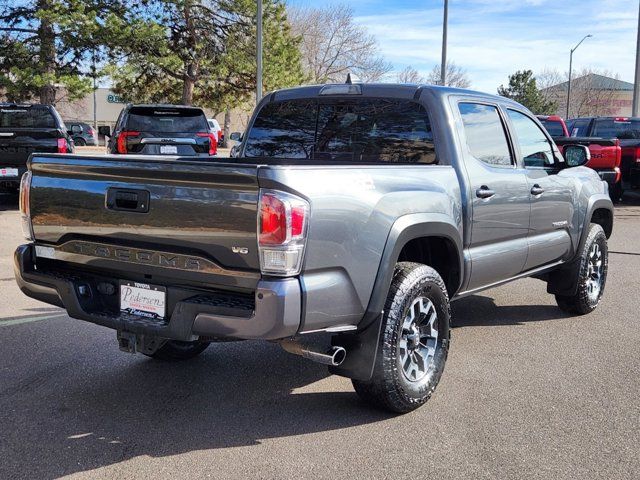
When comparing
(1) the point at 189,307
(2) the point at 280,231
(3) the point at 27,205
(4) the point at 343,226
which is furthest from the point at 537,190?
(3) the point at 27,205

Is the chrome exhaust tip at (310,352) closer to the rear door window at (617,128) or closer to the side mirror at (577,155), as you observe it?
the side mirror at (577,155)

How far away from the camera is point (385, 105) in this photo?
15.2 feet

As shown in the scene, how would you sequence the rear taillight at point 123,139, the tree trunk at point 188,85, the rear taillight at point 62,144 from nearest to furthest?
the rear taillight at point 62,144 → the rear taillight at point 123,139 → the tree trunk at point 188,85

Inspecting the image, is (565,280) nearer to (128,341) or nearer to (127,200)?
(128,341)

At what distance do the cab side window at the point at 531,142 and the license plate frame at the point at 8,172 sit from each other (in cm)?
973

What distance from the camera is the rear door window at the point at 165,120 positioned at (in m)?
13.0

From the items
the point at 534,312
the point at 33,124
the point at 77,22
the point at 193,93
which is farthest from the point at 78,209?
the point at 193,93

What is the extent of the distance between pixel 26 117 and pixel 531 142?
10.3 m

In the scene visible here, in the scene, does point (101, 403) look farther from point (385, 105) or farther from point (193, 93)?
point (193, 93)

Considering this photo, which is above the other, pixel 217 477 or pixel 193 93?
pixel 193 93

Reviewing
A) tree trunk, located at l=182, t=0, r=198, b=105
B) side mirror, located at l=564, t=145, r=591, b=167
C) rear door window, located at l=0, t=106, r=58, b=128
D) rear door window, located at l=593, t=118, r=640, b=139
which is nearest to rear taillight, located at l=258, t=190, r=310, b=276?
side mirror, located at l=564, t=145, r=591, b=167

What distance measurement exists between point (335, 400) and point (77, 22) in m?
19.1

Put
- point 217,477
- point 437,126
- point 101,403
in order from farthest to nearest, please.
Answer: point 437,126 → point 101,403 → point 217,477

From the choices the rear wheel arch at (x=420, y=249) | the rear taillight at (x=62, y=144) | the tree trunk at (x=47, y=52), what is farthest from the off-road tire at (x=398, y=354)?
the tree trunk at (x=47, y=52)
